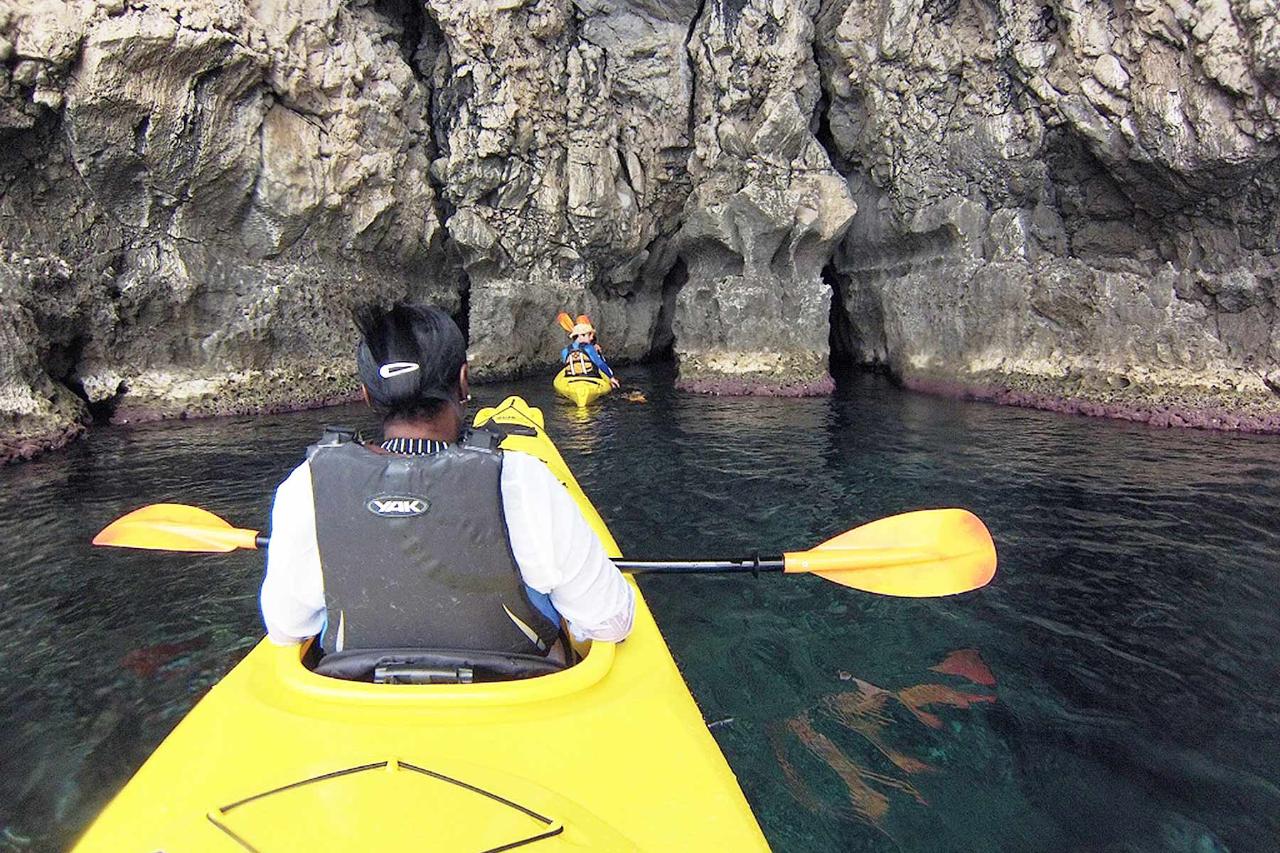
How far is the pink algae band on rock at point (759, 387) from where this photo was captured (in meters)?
11.3

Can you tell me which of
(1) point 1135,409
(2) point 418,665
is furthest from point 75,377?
(1) point 1135,409

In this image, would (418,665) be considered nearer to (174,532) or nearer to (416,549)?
(416,549)

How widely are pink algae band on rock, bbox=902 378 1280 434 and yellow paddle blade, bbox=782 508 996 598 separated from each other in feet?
23.3

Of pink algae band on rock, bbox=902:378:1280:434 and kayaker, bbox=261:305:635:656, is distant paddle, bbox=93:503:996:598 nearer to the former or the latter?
kayaker, bbox=261:305:635:656

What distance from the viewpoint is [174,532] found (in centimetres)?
318

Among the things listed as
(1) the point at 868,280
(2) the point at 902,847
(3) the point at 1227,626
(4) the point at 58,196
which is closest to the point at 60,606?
(2) the point at 902,847

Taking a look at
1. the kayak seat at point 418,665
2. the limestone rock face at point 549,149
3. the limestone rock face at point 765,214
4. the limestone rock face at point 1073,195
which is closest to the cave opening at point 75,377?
the limestone rock face at point 549,149

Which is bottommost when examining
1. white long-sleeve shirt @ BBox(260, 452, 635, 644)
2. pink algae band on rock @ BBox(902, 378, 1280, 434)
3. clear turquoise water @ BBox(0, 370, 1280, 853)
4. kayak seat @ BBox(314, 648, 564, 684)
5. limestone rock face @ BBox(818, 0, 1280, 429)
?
clear turquoise water @ BBox(0, 370, 1280, 853)

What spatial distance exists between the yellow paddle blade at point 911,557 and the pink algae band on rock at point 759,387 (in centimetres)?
842

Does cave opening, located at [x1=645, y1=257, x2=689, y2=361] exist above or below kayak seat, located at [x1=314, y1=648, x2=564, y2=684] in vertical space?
above

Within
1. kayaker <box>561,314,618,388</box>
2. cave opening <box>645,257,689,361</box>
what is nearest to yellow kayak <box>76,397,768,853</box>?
kayaker <box>561,314,618,388</box>

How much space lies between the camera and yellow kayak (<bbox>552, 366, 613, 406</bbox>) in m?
9.77

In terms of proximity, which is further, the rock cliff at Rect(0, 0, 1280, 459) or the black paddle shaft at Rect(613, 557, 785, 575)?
the rock cliff at Rect(0, 0, 1280, 459)

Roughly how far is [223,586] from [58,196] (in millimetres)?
8256
